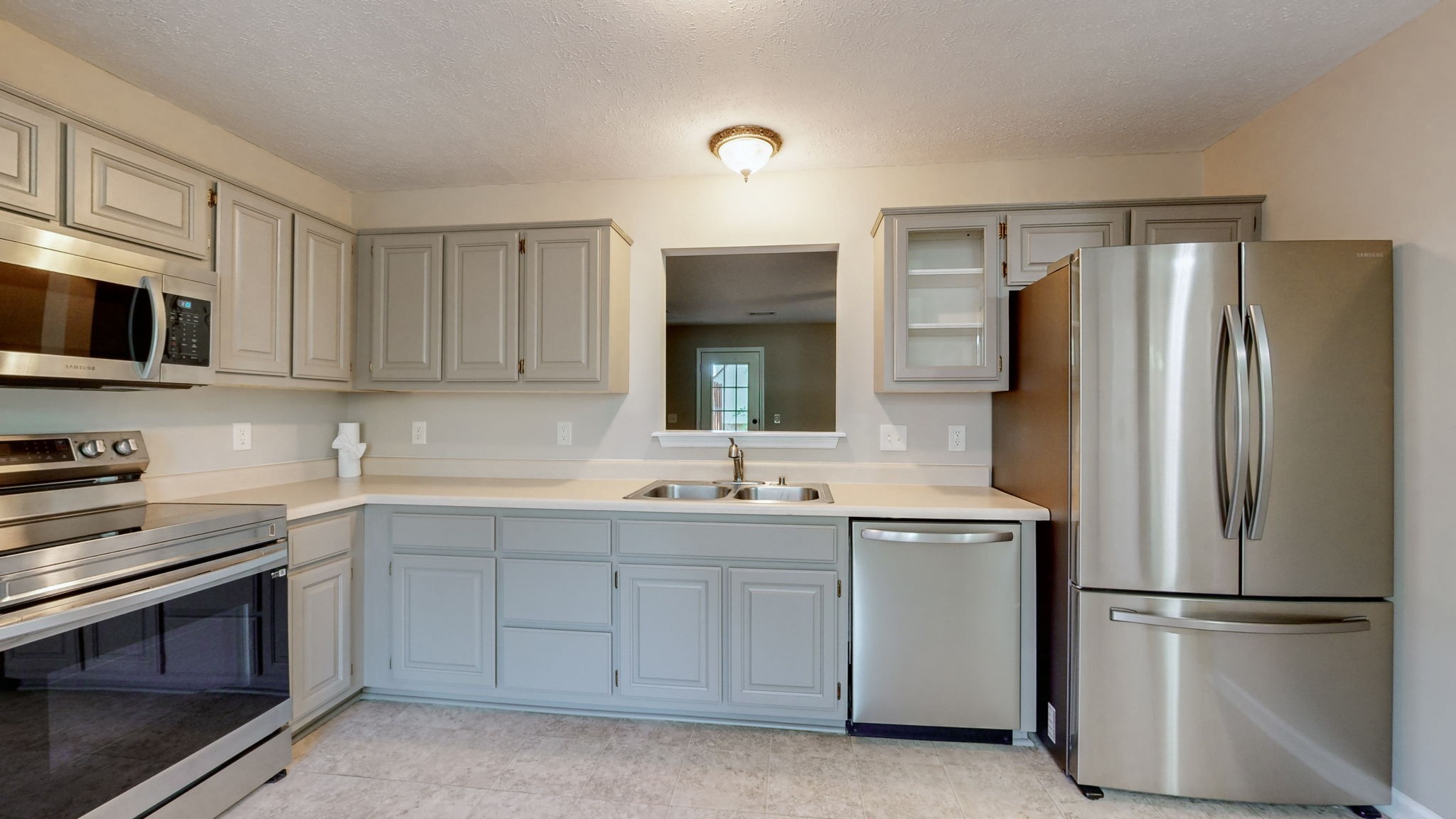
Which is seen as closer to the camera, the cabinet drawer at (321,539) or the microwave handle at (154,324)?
the microwave handle at (154,324)

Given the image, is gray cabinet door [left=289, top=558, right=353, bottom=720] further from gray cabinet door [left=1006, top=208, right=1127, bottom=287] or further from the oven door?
gray cabinet door [left=1006, top=208, right=1127, bottom=287]

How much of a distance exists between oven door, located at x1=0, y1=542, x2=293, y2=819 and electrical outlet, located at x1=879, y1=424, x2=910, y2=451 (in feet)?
7.66

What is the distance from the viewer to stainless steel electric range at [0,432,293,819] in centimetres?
132

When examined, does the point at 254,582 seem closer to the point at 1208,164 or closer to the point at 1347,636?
the point at 1347,636

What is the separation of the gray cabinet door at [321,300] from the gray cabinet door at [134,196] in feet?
1.26

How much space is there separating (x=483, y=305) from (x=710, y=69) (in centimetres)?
138

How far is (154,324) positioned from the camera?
1.73 m

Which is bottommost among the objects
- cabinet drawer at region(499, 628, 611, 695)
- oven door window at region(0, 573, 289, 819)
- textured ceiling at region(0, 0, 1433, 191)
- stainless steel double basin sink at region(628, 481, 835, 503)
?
cabinet drawer at region(499, 628, 611, 695)

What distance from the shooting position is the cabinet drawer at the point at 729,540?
2145 mm

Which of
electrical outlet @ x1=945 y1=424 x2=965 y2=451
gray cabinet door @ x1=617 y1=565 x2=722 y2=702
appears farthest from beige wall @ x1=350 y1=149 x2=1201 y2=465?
gray cabinet door @ x1=617 y1=565 x2=722 y2=702

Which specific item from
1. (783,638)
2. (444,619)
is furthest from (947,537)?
(444,619)

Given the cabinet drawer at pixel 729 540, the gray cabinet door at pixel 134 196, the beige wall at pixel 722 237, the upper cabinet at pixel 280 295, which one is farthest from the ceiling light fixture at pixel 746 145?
the gray cabinet door at pixel 134 196

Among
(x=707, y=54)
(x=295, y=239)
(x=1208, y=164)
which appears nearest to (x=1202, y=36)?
(x=1208, y=164)

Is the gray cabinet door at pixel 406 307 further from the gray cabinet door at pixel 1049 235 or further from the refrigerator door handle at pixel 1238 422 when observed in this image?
the refrigerator door handle at pixel 1238 422
